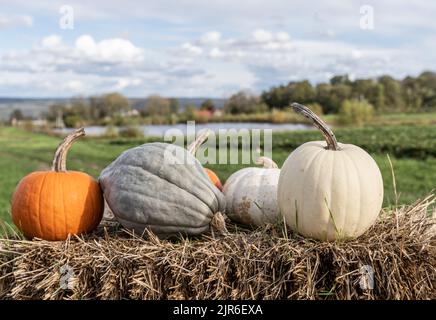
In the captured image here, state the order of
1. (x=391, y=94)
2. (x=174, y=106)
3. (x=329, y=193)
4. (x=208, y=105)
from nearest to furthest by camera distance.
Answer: (x=329, y=193), (x=208, y=105), (x=174, y=106), (x=391, y=94)

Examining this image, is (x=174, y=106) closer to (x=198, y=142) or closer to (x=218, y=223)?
(x=198, y=142)

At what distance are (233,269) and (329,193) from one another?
63 centimetres

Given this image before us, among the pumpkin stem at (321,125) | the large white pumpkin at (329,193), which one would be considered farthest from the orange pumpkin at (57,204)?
the pumpkin stem at (321,125)

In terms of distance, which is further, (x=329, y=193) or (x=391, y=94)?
(x=391, y=94)

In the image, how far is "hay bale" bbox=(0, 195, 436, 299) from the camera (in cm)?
253

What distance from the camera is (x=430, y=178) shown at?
42.5ft

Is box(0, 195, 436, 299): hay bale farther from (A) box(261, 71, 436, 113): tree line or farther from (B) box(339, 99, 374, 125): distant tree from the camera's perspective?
Result: (B) box(339, 99, 374, 125): distant tree

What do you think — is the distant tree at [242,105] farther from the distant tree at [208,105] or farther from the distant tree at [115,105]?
the distant tree at [115,105]

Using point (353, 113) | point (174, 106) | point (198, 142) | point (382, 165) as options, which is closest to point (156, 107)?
point (174, 106)

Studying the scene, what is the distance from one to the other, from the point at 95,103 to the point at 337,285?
51704 millimetres

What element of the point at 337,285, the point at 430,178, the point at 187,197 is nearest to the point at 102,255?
the point at 187,197

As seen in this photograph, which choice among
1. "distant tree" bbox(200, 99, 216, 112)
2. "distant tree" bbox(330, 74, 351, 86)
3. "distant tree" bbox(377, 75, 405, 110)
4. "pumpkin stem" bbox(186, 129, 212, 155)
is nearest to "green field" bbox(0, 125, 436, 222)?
"pumpkin stem" bbox(186, 129, 212, 155)

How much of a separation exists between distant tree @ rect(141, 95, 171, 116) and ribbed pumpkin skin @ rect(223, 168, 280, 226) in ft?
154

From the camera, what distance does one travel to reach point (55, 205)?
117 inches
